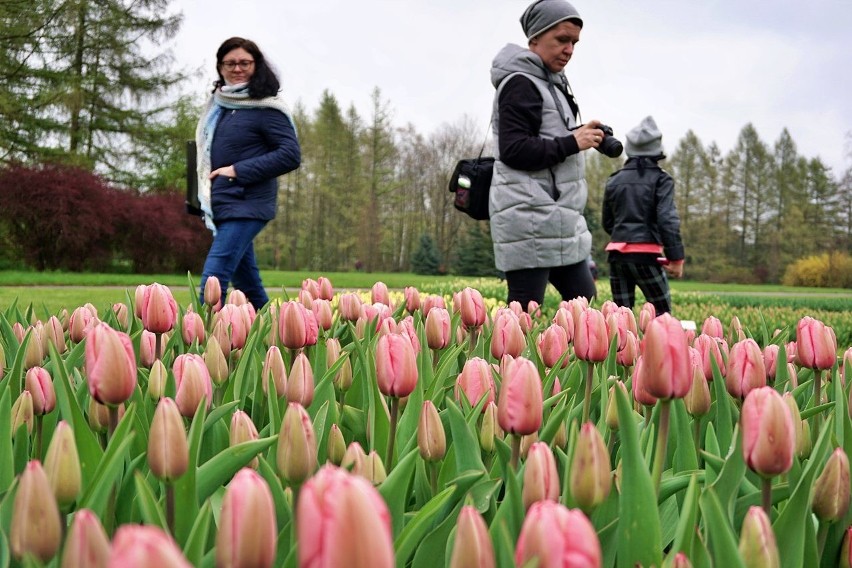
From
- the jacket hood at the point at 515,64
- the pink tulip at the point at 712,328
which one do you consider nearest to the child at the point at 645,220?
the jacket hood at the point at 515,64

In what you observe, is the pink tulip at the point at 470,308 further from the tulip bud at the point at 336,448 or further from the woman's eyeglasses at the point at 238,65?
the woman's eyeglasses at the point at 238,65

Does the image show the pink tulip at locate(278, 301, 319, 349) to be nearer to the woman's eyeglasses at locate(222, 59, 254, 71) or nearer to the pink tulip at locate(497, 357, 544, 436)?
the pink tulip at locate(497, 357, 544, 436)

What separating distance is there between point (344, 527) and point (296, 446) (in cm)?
43

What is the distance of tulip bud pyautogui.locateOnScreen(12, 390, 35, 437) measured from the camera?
1.10 metres

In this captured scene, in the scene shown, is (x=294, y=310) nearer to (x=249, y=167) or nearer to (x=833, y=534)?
(x=833, y=534)

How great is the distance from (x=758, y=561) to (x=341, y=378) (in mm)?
1002

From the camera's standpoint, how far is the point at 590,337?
1.36m

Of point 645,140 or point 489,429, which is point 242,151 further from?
point 489,429

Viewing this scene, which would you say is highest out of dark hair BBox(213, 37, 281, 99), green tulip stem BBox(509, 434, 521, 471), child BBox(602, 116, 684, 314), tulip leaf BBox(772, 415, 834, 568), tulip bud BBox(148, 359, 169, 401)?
dark hair BBox(213, 37, 281, 99)

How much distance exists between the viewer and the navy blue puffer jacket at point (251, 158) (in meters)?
4.42

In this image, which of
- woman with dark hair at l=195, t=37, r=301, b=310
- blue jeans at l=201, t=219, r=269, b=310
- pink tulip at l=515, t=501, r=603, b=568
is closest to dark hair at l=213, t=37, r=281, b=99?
woman with dark hair at l=195, t=37, r=301, b=310

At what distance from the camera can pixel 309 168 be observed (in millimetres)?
40156

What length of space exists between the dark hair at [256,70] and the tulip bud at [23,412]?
3.66 m

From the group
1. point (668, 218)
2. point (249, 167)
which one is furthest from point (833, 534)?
point (668, 218)
